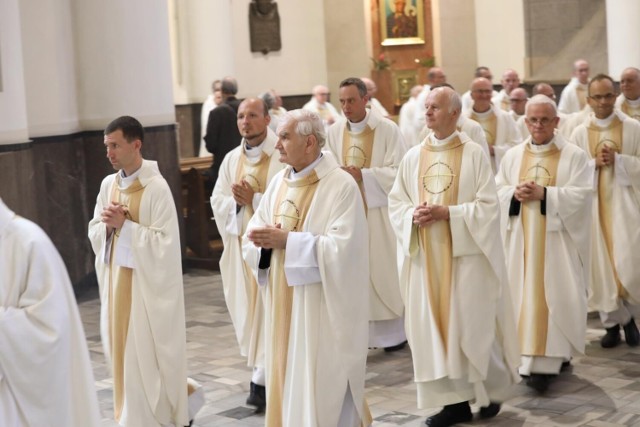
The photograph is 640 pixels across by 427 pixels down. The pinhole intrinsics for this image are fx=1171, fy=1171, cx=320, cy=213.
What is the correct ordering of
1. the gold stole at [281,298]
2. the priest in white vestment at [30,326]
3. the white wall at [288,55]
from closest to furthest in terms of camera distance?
the priest in white vestment at [30,326] < the gold stole at [281,298] < the white wall at [288,55]

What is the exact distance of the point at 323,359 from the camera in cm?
574

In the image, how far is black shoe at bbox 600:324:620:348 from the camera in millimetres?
8641

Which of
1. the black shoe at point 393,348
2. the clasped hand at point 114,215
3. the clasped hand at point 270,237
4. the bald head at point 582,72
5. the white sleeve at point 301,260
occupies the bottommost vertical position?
the black shoe at point 393,348

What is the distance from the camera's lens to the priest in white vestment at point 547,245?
7.43 meters

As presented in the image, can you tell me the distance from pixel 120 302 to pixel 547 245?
9.11ft

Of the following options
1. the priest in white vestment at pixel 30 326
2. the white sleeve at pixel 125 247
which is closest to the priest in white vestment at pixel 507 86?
the white sleeve at pixel 125 247

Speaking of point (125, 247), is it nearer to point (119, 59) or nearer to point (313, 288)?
point (313, 288)

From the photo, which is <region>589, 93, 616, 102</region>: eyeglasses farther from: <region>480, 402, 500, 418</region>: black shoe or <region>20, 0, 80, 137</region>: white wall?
<region>20, 0, 80, 137</region>: white wall

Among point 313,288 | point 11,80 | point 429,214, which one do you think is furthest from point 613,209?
point 11,80

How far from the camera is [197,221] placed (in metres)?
13.3

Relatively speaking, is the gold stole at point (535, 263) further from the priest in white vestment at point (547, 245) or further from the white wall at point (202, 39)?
the white wall at point (202, 39)

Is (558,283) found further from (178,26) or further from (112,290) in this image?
(178,26)

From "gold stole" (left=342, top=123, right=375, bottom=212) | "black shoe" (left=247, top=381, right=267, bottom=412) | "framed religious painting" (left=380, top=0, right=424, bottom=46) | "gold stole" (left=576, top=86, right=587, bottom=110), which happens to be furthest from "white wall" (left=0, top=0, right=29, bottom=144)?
"framed religious painting" (left=380, top=0, right=424, bottom=46)

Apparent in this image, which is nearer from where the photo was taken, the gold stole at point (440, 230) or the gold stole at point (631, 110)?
the gold stole at point (440, 230)
